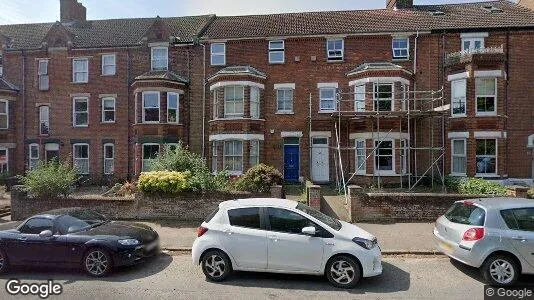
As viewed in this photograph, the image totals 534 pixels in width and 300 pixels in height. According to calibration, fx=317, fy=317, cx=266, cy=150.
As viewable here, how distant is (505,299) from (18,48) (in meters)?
26.8

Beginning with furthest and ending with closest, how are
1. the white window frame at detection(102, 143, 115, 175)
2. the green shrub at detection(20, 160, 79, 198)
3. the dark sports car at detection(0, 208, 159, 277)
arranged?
the white window frame at detection(102, 143, 115, 175)
the green shrub at detection(20, 160, 79, 198)
the dark sports car at detection(0, 208, 159, 277)

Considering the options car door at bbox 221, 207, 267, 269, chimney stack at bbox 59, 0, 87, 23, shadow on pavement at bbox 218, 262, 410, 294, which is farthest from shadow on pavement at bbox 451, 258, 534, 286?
chimney stack at bbox 59, 0, 87, 23

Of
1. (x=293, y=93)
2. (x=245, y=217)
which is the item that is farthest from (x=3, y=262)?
(x=293, y=93)

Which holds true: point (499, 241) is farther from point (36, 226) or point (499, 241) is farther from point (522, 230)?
point (36, 226)

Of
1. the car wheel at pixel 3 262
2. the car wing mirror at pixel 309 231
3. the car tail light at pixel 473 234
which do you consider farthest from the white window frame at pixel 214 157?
the car tail light at pixel 473 234

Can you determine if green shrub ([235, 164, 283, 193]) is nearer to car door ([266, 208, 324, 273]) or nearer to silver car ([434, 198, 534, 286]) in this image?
car door ([266, 208, 324, 273])

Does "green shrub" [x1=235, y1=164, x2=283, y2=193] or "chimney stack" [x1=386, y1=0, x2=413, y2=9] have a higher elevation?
"chimney stack" [x1=386, y1=0, x2=413, y2=9]

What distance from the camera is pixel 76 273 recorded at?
675 cm

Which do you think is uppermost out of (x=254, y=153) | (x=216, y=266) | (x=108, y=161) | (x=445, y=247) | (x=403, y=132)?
(x=403, y=132)

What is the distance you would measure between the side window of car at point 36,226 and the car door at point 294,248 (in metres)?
4.86

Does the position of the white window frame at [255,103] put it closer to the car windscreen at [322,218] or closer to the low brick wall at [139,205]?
the low brick wall at [139,205]

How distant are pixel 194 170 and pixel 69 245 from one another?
20.7 ft

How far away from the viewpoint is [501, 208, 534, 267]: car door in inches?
231

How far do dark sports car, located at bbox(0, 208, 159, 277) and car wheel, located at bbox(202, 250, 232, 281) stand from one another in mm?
1613
